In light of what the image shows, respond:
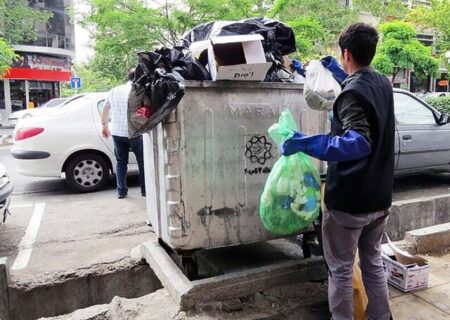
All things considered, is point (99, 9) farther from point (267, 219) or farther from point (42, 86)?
point (42, 86)

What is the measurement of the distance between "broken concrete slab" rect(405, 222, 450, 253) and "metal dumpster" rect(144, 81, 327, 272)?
5.56ft

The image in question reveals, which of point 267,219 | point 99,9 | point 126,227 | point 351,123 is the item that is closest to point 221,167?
point 267,219

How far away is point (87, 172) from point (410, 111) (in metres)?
5.27

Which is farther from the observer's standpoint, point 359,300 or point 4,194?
point 4,194

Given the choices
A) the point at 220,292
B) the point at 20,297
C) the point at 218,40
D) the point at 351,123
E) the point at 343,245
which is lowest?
the point at 20,297

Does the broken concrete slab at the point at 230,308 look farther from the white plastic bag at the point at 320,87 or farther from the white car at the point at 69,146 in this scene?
the white car at the point at 69,146

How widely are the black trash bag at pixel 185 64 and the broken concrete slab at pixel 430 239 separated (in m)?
2.63

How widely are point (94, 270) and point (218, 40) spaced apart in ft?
7.68

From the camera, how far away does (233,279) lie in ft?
9.95

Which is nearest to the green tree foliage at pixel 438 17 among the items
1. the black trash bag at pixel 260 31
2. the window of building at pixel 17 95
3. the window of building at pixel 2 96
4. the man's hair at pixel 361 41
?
the black trash bag at pixel 260 31

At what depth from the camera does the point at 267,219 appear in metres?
2.79

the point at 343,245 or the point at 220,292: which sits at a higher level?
the point at 343,245

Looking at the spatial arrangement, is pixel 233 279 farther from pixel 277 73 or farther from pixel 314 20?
pixel 314 20

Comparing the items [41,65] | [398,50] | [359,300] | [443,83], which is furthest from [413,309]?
[443,83]
